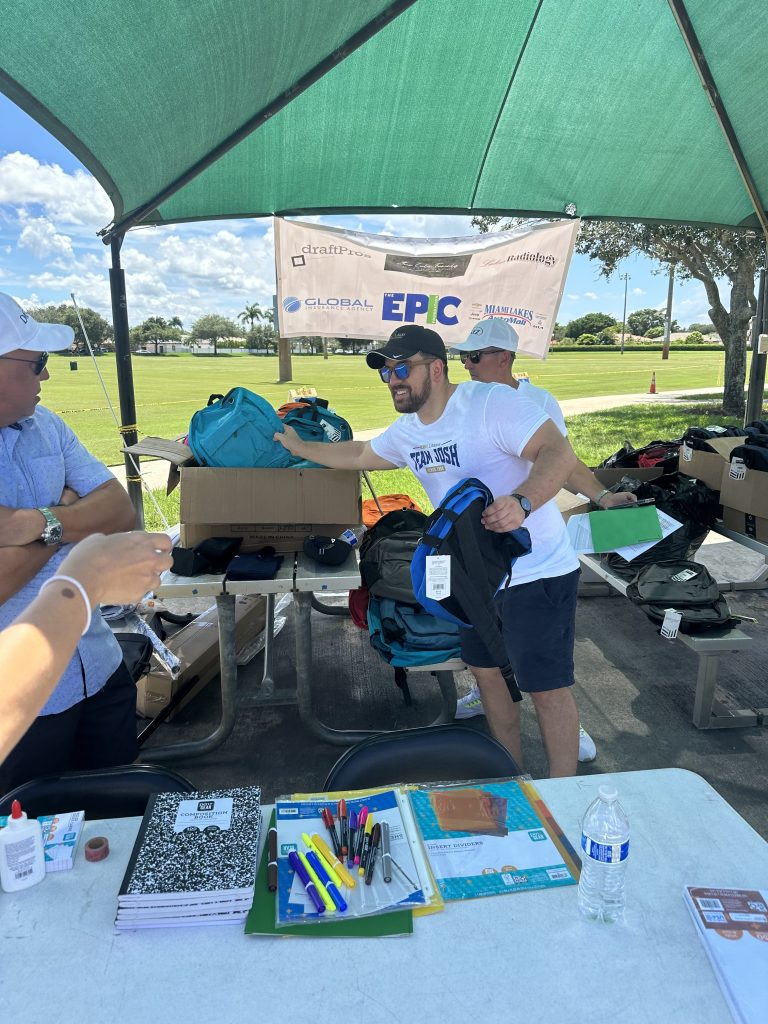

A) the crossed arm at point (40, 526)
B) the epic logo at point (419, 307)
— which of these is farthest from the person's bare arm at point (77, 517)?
the epic logo at point (419, 307)

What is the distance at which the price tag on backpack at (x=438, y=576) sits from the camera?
2.09 metres

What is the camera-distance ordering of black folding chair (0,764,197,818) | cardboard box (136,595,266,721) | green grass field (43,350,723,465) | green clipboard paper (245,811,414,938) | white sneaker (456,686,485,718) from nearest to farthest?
green clipboard paper (245,811,414,938)
black folding chair (0,764,197,818)
cardboard box (136,595,266,721)
white sneaker (456,686,485,718)
green grass field (43,350,723,465)

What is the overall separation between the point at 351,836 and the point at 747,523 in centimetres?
365

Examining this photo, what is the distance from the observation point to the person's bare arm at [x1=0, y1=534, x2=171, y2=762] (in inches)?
35.6

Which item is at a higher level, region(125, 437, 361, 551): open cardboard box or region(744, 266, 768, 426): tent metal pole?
region(744, 266, 768, 426): tent metal pole

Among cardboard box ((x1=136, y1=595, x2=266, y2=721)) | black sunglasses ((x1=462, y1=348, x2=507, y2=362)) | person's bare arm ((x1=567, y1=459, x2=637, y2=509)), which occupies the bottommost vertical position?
cardboard box ((x1=136, y1=595, x2=266, y2=721))

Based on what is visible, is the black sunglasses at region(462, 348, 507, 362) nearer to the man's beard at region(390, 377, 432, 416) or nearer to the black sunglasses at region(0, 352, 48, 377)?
the man's beard at region(390, 377, 432, 416)

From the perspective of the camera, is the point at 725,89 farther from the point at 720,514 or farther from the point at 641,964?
the point at 641,964

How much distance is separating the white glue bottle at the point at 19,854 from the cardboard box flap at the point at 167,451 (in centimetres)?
201

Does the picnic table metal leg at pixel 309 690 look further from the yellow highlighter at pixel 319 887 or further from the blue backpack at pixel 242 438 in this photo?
the yellow highlighter at pixel 319 887

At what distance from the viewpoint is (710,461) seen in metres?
4.40

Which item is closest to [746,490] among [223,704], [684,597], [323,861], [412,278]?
[684,597]

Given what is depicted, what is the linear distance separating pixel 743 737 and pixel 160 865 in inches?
125

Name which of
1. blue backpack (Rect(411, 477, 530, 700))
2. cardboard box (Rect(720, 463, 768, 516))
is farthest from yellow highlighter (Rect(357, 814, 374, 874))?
cardboard box (Rect(720, 463, 768, 516))
